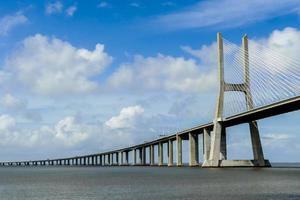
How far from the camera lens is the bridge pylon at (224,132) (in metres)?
84.6

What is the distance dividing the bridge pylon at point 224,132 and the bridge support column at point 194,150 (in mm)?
12560

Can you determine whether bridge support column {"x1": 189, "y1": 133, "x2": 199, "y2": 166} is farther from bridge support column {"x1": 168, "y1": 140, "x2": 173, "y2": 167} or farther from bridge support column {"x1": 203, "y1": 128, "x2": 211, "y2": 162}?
bridge support column {"x1": 168, "y1": 140, "x2": 173, "y2": 167}

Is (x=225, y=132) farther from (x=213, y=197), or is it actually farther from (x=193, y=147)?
(x=213, y=197)

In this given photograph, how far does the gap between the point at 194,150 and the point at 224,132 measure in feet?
65.0

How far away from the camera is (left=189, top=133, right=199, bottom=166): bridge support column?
109125mm

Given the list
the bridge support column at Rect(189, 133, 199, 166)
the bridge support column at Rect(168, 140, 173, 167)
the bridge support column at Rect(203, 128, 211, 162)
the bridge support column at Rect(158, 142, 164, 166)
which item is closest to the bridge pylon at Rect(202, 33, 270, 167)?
the bridge support column at Rect(203, 128, 211, 162)

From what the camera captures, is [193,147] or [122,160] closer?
[193,147]

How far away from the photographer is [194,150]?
362 ft

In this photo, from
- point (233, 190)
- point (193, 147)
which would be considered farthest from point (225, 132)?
point (233, 190)

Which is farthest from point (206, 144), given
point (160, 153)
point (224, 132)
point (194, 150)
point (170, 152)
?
point (160, 153)

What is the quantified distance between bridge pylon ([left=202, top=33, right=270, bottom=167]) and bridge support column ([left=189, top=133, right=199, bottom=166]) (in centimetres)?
1256

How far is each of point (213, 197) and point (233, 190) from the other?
518 centimetres

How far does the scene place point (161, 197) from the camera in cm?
3669

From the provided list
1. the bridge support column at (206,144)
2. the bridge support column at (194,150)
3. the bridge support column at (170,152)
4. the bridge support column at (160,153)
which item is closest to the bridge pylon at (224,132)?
the bridge support column at (206,144)
